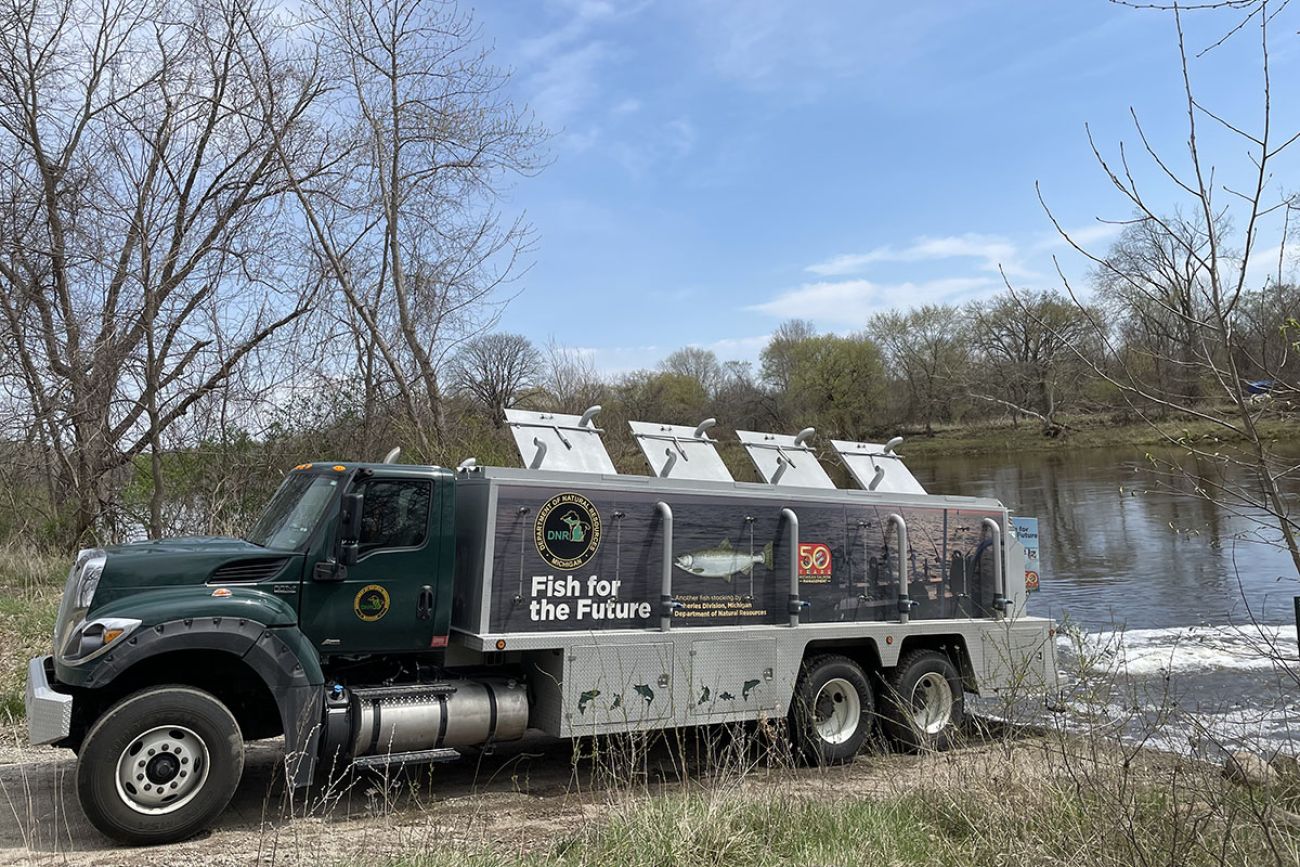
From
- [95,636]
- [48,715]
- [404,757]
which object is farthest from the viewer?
[404,757]

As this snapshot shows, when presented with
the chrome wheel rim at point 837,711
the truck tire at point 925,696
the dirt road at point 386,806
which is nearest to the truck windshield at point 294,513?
the dirt road at point 386,806

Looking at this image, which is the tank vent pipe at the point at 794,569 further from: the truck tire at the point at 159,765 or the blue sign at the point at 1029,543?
the truck tire at the point at 159,765

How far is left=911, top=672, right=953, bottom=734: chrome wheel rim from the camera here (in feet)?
29.9

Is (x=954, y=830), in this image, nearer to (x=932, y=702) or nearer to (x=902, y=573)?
(x=902, y=573)

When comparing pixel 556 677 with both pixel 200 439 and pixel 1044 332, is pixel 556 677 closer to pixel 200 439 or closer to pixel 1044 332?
pixel 1044 332

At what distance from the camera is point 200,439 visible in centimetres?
1695

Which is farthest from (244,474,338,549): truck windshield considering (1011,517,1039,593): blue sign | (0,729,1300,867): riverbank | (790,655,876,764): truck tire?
(1011,517,1039,593): blue sign

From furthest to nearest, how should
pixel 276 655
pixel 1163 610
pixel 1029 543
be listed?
pixel 1163 610 → pixel 1029 543 → pixel 276 655

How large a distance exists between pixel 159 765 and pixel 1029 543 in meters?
8.41

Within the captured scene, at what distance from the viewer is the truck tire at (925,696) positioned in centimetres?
897

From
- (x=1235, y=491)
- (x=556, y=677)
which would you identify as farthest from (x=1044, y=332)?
(x=556, y=677)

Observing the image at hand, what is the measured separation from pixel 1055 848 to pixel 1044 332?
234 cm

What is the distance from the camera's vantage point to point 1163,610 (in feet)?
59.5

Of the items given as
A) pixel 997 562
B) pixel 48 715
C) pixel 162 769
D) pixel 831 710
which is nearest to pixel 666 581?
pixel 831 710
